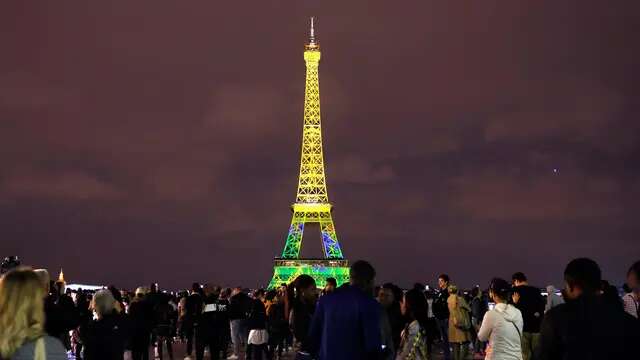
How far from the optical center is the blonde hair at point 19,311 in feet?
15.4

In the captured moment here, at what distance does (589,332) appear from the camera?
17.1 feet

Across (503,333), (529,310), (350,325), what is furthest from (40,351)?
(529,310)

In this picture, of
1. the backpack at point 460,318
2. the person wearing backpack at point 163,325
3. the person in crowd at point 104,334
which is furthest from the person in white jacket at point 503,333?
the person wearing backpack at point 163,325

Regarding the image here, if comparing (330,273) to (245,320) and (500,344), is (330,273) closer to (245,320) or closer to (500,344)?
(245,320)

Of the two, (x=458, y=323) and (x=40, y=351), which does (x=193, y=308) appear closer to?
(x=458, y=323)

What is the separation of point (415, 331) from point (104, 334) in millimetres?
3204

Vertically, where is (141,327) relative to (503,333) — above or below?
above

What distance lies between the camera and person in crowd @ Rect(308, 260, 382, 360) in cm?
733

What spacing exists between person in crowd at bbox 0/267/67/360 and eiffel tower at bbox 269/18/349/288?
287 feet

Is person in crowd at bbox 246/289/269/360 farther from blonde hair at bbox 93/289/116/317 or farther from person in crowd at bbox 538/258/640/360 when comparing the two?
person in crowd at bbox 538/258/640/360

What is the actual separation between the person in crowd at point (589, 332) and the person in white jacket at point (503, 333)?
3.90 m

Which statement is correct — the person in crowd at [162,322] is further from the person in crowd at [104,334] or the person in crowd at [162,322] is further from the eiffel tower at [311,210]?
the eiffel tower at [311,210]

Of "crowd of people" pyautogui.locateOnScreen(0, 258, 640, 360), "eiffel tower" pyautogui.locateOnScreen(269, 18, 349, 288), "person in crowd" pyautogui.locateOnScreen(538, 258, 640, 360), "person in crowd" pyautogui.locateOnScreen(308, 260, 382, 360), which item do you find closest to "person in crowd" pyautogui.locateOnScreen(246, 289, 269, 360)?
"crowd of people" pyautogui.locateOnScreen(0, 258, 640, 360)

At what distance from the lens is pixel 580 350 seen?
17.1ft
